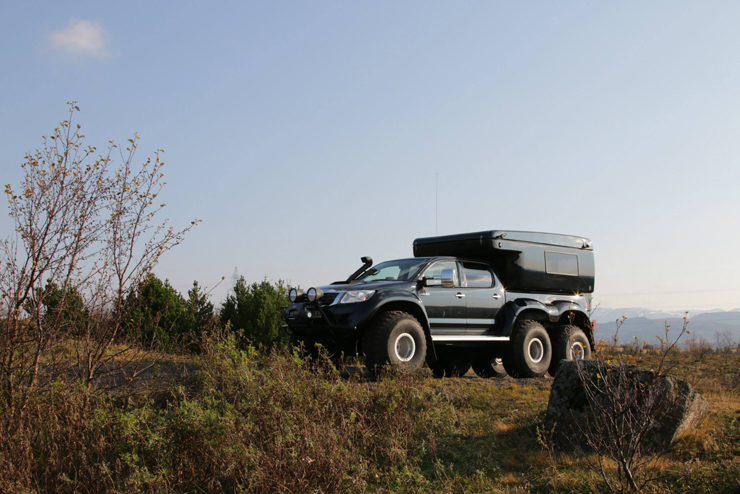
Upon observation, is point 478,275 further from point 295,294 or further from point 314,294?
point 295,294

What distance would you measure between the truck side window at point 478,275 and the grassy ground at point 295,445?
3.25 meters

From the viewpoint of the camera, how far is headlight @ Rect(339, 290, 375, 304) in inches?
322

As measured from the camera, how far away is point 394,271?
9430 mm

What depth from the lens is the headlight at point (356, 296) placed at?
819cm

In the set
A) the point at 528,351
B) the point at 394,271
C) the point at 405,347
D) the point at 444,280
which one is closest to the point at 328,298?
the point at 405,347

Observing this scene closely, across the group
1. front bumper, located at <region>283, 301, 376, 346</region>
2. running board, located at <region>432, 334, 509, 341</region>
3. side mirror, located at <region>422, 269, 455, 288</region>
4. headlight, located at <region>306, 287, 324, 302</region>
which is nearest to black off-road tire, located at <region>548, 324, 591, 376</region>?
running board, located at <region>432, 334, 509, 341</region>

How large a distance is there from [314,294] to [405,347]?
153 centimetres

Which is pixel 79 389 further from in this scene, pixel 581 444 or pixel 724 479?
pixel 724 479

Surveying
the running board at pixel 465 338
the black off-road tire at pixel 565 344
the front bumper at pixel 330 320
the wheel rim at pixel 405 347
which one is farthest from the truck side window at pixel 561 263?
the front bumper at pixel 330 320

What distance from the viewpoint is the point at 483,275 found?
999 centimetres

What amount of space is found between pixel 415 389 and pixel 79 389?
11.5ft

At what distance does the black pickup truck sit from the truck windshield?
0.9 inches

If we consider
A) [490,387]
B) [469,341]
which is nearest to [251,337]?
[469,341]

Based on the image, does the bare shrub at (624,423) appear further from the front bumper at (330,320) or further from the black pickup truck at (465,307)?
the front bumper at (330,320)
